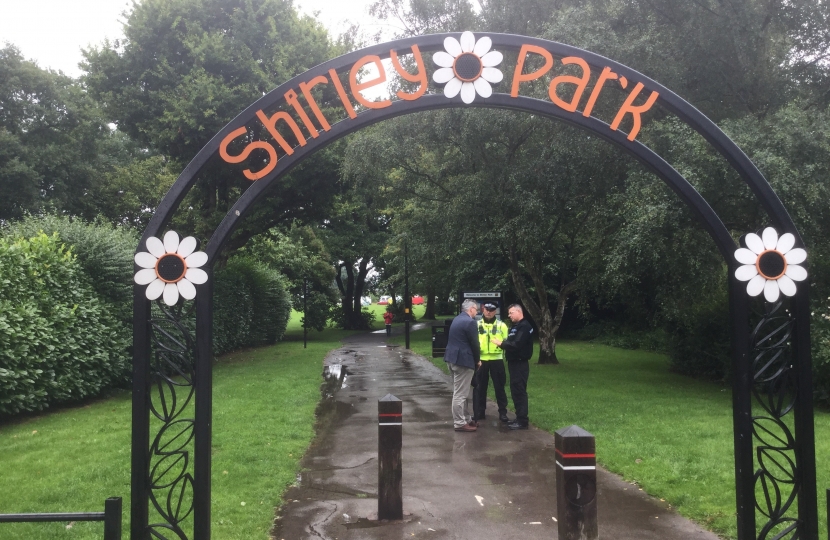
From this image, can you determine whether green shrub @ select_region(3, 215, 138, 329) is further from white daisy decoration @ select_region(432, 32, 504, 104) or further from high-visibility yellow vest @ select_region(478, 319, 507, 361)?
white daisy decoration @ select_region(432, 32, 504, 104)

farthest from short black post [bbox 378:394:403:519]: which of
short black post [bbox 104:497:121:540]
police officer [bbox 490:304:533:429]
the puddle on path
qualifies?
the puddle on path

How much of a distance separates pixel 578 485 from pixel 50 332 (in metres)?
9.40

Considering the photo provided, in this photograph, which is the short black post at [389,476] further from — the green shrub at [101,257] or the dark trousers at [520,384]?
the green shrub at [101,257]

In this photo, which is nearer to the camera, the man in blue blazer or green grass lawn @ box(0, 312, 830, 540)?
green grass lawn @ box(0, 312, 830, 540)

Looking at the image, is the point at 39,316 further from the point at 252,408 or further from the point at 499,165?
the point at 499,165

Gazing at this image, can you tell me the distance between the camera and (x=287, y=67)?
70.9ft

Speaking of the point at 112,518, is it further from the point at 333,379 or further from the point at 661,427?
the point at 333,379

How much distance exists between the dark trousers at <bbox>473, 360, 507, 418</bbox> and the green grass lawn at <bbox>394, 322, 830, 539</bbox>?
705 millimetres

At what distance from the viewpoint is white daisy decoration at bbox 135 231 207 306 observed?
16.0ft

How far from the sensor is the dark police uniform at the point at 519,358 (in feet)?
33.4

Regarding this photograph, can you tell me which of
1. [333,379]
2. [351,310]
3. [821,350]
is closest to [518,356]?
[821,350]

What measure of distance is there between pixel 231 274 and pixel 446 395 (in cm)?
1241

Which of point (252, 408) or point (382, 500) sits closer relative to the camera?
point (382, 500)

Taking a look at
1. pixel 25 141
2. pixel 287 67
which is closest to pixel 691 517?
pixel 287 67
